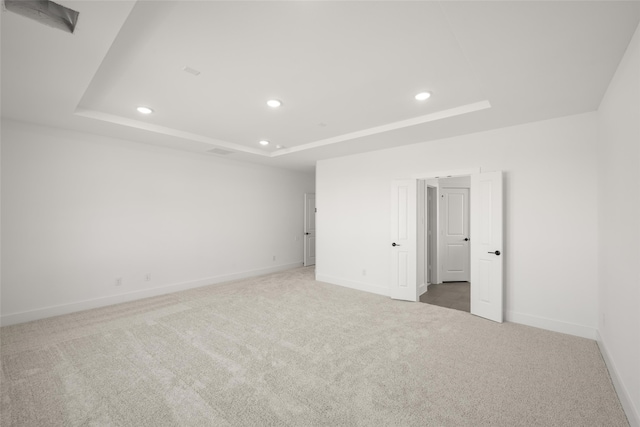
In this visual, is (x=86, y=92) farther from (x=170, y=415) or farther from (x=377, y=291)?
(x=377, y=291)

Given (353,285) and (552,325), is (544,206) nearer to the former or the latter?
(552,325)

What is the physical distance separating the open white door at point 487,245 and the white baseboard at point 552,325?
0.21 metres

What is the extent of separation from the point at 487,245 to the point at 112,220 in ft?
18.7

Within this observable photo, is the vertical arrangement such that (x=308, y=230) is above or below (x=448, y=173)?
below

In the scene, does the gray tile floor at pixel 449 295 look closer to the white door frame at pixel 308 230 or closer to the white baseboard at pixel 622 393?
the white baseboard at pixel 622 393

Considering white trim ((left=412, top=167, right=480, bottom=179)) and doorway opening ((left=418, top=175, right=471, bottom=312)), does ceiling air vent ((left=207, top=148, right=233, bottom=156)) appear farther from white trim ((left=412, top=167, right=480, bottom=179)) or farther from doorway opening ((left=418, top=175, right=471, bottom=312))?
doorway opening ((left=418, top=175, right=471, bottom=312))

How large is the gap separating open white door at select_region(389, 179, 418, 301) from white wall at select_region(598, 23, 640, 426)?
2.22 m

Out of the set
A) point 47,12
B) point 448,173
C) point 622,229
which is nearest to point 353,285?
point 448,173

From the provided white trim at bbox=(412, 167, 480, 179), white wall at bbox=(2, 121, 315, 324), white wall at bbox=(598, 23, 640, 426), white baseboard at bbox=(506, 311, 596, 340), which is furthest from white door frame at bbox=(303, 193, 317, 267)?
white wall at bbox=(598, 23, 640, 426)

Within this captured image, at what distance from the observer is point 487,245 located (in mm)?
3857

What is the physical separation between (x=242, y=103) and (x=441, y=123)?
2.55 m

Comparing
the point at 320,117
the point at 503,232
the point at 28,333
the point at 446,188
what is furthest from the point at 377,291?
the point at 28,333

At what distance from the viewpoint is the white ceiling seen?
69.1 inches

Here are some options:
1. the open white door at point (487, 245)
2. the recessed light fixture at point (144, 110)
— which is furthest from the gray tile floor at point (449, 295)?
the recessed light fixture at point (144, 110)
